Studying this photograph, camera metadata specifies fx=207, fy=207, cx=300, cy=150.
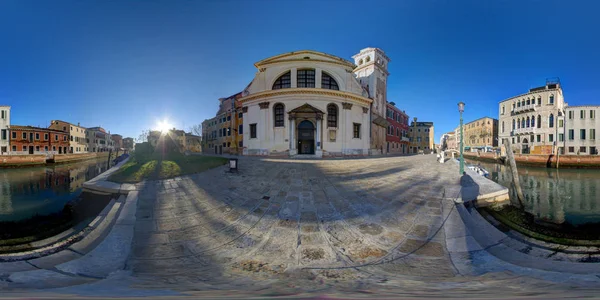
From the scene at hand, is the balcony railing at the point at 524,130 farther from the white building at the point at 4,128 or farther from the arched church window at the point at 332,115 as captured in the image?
the white building at the point at 4,128

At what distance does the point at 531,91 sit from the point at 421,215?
46152 millimetres

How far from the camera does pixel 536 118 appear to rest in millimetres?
32844

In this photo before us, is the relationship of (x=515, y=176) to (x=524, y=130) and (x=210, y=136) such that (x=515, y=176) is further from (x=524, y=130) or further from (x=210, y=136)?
(x=524, y=130)

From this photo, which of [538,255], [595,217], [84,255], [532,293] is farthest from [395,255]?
[595,217]

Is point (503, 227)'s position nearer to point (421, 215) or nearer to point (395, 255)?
point (421, 215)

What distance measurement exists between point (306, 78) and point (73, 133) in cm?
4273

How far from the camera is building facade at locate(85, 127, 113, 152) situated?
38434 mm

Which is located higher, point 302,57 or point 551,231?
point 302,57

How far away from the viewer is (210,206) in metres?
5.27

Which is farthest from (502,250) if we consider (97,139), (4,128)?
(97,139)

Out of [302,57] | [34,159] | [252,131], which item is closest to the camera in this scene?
[302,57]

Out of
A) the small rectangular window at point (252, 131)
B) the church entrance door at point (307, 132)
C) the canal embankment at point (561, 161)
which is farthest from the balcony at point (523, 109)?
the small rectangular window at point (252, 131)

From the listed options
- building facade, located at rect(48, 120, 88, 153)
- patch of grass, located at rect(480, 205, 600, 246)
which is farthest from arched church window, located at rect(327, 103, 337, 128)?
building facade, located at rect(48, 120, 88, 153)

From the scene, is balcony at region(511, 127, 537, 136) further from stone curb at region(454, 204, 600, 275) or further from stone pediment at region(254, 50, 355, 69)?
stone curb at region(454, 204, 600, 275)
